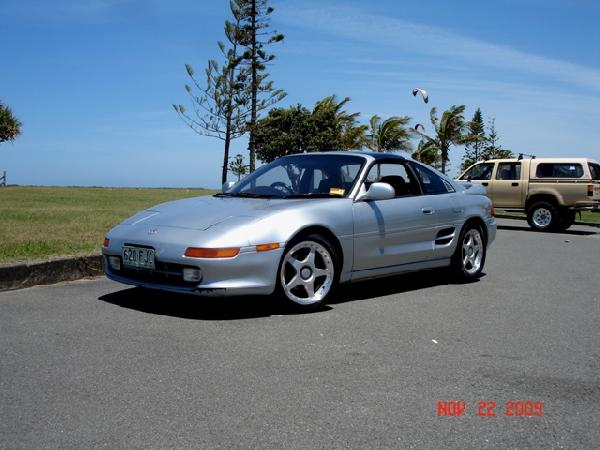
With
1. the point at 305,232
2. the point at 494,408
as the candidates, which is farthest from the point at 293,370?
the point at 305,232

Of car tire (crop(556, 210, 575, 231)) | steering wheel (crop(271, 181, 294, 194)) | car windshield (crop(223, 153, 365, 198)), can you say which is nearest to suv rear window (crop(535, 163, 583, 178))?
car tire (crop(556, 210, 575, 231))

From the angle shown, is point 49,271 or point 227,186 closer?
point 49,271

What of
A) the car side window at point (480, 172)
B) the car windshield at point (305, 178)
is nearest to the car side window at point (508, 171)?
the car side window at point (480, 172)

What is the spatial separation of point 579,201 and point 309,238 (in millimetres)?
13605

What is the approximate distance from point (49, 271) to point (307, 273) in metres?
2.90

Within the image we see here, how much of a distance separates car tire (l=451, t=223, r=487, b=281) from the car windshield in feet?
5.42

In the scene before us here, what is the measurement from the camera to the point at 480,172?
63.0 feet

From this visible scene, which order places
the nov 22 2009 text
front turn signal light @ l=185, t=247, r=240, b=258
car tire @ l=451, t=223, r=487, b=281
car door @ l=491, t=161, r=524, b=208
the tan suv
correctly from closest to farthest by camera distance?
the nov 22 2009 text < front turn signal light @ l=185, t=247, r=240, b=258 < car tire @ l=451, t=223, r=487, b=281 < the tan suv < car door @ l=491, t=161, r=524, b=208

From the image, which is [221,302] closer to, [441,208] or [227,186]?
[227,186]

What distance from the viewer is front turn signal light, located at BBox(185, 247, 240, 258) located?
5.19 metres

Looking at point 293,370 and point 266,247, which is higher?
point 266,247

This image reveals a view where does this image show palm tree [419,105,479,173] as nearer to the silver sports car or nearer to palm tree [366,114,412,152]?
palm tree [366,114,412,152]

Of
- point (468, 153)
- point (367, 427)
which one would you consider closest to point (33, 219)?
point (367, 427)

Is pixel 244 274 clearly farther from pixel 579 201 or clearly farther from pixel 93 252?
→ pixel 579 201
